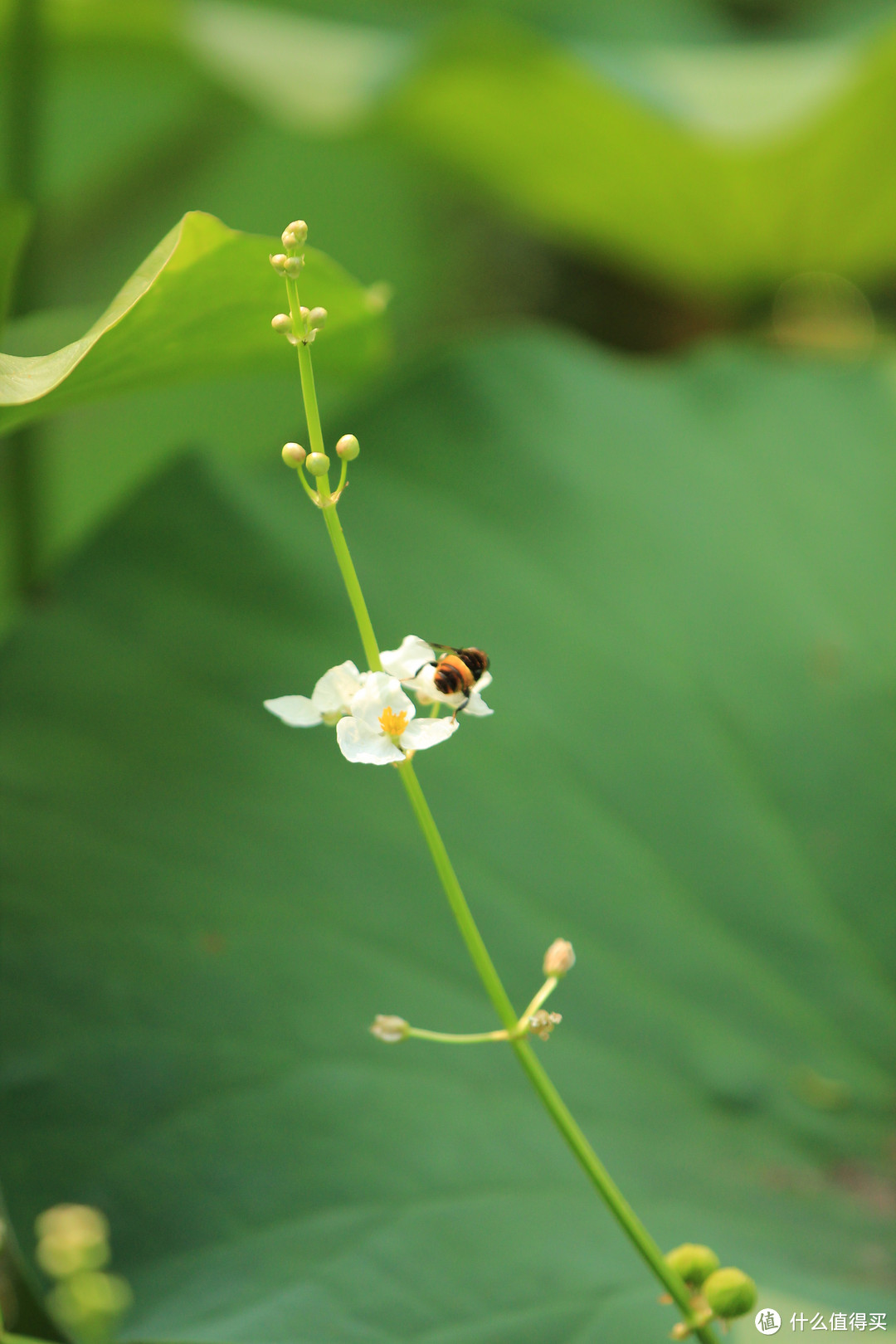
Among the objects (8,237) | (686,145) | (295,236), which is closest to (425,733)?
(295,236)

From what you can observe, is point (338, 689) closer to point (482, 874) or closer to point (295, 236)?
point (295, 236)

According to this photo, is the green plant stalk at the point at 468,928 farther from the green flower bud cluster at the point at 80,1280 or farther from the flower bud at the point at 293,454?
the green flower bud cluster at the point at 80,1280

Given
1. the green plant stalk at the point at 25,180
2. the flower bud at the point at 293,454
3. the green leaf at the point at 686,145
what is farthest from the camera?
the green leaf at the point at 686,145

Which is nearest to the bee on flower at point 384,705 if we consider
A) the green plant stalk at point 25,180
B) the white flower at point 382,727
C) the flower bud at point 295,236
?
the white flower at point 382,727

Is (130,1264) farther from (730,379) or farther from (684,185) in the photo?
(684,185)

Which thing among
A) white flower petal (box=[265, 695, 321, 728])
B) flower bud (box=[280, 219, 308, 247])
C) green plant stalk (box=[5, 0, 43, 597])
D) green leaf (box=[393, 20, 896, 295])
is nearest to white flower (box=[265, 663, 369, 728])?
white flower petal (box=[265, 695, 321, 728])

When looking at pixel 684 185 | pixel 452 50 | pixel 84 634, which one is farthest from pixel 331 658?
pixel 684 185
